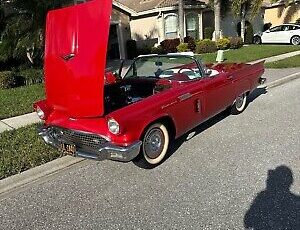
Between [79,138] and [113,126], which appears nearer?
[113,126]

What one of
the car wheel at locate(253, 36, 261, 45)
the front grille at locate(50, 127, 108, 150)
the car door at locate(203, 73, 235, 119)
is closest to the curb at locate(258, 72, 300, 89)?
the car door at locate(203, 73, 235, 119)

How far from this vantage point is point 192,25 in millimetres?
23406

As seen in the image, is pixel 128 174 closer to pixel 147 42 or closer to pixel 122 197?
pixel 122 197

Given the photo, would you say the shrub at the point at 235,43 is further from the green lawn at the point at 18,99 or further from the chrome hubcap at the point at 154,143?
the chrome hubcap at the point at 154,143

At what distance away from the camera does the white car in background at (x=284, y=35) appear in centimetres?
2205

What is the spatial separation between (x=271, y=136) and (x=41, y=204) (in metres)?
3.62

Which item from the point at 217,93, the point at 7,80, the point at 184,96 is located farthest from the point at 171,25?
the point at 184,96

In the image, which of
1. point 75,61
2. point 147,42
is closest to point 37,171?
point 75,61

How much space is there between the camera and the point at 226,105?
589cm

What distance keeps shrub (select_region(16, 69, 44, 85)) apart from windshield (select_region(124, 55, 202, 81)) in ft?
22.3

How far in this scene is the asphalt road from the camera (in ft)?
11.0

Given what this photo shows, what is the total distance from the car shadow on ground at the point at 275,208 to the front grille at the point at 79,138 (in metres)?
1.85

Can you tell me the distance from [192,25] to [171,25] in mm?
1644

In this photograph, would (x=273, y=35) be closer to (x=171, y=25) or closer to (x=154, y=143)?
(x=171, y=25)
